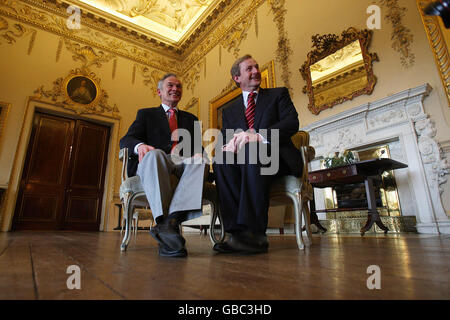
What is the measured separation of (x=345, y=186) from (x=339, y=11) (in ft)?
7.66

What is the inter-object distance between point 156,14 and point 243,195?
645cm

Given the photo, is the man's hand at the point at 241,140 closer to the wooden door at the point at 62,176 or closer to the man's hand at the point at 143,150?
the man's hand at the point at 143,150

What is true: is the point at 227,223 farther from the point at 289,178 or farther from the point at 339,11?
the point at 339,11

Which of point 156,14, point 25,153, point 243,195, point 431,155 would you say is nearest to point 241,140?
point 243,195

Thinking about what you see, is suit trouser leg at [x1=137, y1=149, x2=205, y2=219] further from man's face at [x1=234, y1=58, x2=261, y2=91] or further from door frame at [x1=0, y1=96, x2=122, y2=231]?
door frame at [x1=0, y1=96, x2=122, y2=231]

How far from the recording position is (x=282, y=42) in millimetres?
4188

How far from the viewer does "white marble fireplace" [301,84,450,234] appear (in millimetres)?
2348

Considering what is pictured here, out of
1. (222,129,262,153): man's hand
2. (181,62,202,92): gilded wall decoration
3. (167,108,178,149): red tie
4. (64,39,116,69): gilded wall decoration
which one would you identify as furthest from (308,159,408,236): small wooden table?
(64,39,116,69): gilded wall decoration

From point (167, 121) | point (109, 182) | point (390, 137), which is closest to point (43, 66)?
point (109, 182)

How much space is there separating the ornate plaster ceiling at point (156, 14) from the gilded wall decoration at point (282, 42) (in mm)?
1622

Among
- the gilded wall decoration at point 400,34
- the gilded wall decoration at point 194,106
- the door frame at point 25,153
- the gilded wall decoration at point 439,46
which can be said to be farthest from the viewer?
the gilded wall decoration at point 194,106

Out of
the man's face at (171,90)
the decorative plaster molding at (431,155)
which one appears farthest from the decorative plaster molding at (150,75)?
the decorative plaster molding at (431,155)

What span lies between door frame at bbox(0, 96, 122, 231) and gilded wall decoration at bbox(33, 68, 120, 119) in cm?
9

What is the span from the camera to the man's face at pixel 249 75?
1.41 metres
